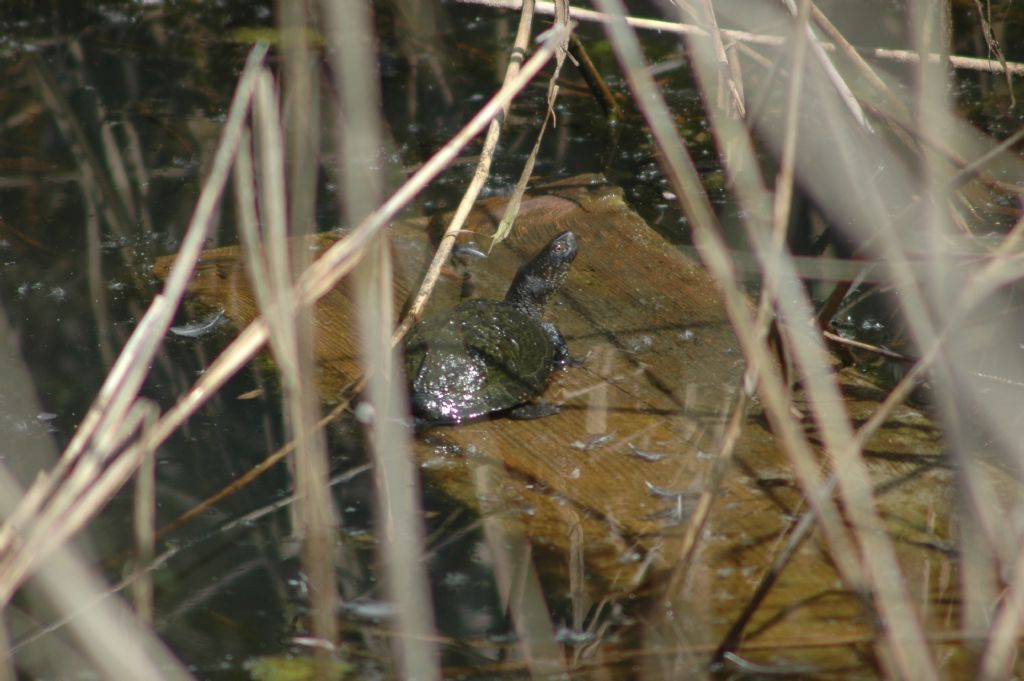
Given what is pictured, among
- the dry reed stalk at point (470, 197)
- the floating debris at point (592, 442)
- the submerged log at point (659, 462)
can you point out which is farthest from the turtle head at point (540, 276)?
the floating debris at point (592, 442)

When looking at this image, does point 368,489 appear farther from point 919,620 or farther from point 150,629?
point 919,620

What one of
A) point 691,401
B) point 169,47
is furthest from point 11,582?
point 169,47

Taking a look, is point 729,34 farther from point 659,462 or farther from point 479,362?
point 659,462

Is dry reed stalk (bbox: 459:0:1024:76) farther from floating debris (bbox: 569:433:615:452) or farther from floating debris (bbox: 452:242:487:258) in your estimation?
floating debris (bbox: 569:433:615:452)

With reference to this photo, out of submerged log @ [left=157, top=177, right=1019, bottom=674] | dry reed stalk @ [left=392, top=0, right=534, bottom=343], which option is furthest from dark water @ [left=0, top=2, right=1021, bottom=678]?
dry reed stalk @ [left=392, top=0, right=534, bottom=343]

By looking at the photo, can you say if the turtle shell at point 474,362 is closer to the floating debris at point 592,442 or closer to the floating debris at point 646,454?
the floating debris at point 592,442

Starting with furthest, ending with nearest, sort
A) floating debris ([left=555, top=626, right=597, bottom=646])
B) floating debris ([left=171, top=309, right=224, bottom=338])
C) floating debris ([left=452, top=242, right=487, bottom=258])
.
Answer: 1. floating debris ([left=452, top=242, right=487, bottom=258])
2. floating debris ([left=171, top=309, right=224, bottom=338])
3. floating debris ([left=555, top=626, right=597, bottom=646])
